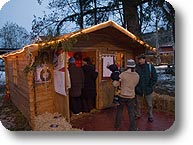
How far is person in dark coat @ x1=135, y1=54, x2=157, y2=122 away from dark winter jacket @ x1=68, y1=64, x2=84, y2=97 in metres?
0.43

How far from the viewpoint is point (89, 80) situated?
81.4 inches

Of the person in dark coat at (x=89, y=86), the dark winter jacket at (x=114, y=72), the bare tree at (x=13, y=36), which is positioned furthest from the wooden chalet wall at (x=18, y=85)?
the dark winter jacket at (x=114, y=72)

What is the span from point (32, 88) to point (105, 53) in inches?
23.4

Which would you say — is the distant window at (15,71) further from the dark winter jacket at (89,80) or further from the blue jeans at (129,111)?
the blue jeans at (129,111)

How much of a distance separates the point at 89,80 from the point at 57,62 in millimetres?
316

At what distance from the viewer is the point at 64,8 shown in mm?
1840

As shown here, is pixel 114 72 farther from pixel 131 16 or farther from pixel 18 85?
pixel 18 85

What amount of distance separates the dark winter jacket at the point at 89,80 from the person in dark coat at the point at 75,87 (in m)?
0.05

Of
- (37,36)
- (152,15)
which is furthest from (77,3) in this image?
(152,15)

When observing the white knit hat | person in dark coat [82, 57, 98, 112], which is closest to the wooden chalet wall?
person in dark coat [82, 57, 98, 112]

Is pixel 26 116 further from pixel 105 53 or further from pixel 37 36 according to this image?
pixel 105 53

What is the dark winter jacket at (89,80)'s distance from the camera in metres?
2.04

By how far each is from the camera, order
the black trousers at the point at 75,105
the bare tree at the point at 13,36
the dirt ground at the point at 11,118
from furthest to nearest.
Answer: the black trousers at the point at 75,105 < the dirt ground at the point at 11,118 < the bare tree at the point at 13,36

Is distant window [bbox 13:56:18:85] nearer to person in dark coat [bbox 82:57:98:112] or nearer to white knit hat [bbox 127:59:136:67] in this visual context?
person in dark coat [bbox 82:57:98:112]
